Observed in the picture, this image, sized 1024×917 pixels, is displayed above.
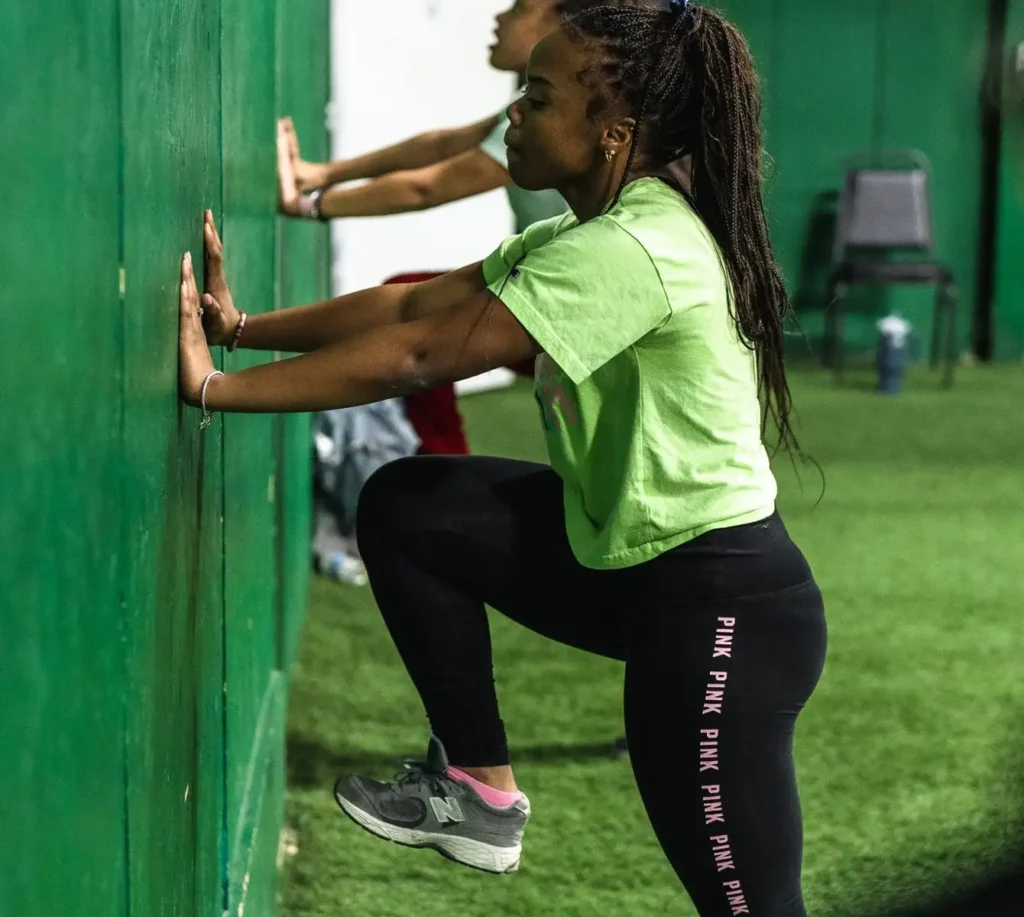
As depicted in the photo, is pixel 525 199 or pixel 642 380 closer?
pixel 642 380

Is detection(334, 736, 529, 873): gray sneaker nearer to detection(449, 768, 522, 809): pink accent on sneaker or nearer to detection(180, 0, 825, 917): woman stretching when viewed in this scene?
detection(449, 768, 522, 809): pink accent on sneaker

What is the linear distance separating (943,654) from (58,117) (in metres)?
3.62

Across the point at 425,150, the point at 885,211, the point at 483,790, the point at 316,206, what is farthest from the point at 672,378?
the point at 885,211

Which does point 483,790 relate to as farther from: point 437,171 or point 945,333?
point 945,333

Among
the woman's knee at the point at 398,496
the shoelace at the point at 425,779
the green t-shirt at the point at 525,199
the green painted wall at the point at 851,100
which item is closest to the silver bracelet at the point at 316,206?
the green t-shirt at the point at 525,199

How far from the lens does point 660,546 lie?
5.79 ft

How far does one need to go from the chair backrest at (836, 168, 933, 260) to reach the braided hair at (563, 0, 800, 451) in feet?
27.8

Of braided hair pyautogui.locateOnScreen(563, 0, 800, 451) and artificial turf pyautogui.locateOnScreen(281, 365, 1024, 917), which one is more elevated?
braided hair pyautogui.locateOnScreen(563, 0, 800, 451)

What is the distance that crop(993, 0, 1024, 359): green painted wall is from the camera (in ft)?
34.6

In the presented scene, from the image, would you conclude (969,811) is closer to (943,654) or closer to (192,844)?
(943,654)

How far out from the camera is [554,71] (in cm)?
174

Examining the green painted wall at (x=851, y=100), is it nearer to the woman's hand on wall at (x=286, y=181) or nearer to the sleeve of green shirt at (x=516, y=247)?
the woman's hand on wall at (x=286, y=181)

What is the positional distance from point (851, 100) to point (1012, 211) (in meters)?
1.35

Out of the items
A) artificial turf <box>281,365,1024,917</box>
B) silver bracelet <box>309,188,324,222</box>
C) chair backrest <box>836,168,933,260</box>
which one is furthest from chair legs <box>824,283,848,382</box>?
silver bracelet <box>309,188,324,222</box>
